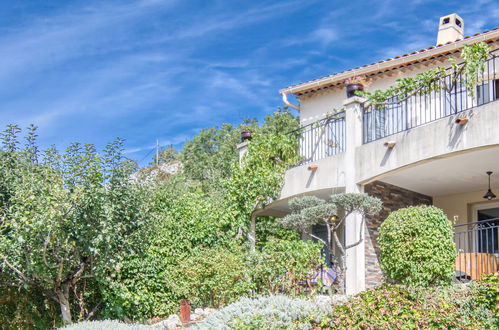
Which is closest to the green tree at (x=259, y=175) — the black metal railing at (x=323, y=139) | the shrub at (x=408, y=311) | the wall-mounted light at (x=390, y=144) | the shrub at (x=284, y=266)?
the black metal railing at (x=323, y=139)

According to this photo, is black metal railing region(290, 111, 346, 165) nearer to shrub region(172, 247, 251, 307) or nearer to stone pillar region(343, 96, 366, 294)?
stone pillar region(343, 96, 366, 294)

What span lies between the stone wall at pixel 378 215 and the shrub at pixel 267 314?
4.72 m

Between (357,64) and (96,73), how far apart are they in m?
7.66

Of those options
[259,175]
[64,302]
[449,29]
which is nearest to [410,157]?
[259,175]

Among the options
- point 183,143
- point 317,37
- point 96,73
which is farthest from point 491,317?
point 183,143

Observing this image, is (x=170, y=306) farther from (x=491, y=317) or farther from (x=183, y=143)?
(x=183, y=143)

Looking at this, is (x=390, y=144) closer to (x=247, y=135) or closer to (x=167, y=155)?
(x=247, y=135)

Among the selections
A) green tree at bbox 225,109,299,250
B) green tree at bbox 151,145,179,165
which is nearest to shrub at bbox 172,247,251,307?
green tree at bbox 225,109,299,250

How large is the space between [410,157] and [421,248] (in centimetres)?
220

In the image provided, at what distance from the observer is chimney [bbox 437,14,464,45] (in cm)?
1681

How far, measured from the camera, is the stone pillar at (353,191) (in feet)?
39.7

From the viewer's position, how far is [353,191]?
40.6 ft

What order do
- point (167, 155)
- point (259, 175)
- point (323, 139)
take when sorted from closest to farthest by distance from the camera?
point (323, 139), point (259, 175), point (167, 155)

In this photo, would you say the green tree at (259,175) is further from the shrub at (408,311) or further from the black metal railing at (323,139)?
the shrub at (408,311)
